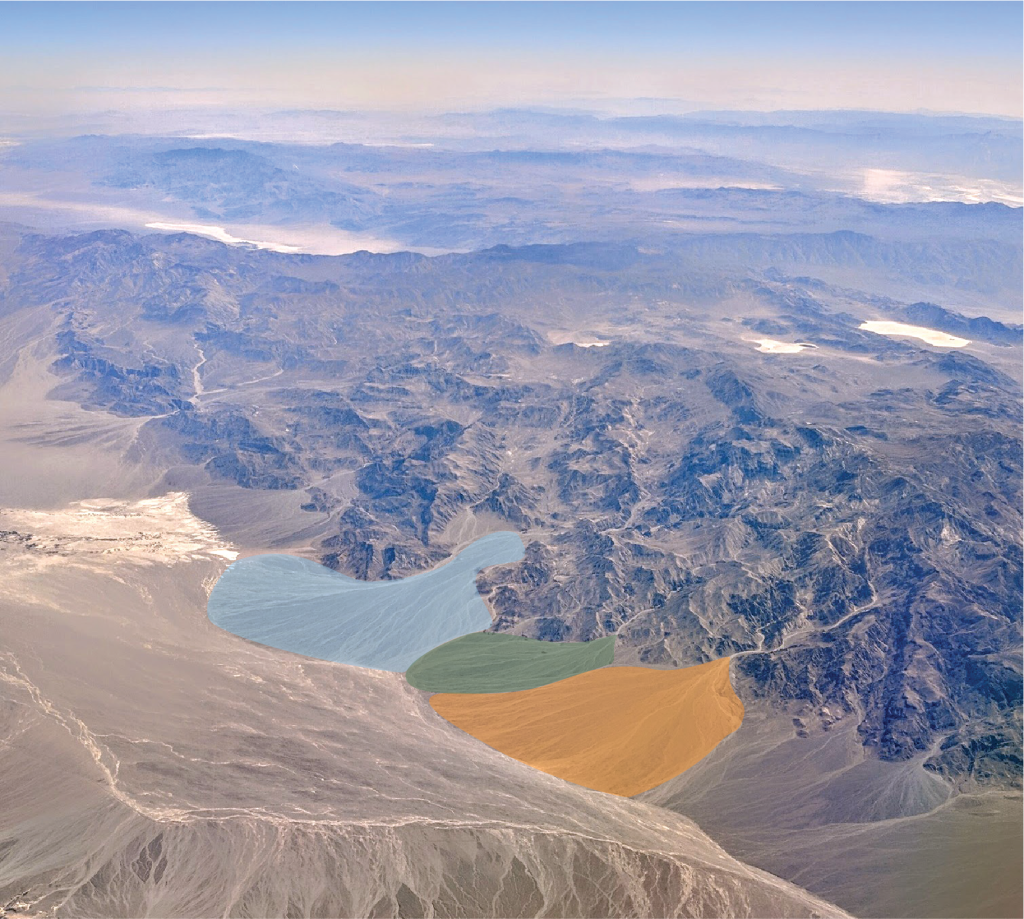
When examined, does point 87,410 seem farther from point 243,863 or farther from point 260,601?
point 243,863

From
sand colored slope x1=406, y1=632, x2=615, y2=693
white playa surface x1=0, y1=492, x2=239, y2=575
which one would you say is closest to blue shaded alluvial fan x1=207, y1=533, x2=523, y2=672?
sand colored slope x1=406, y1=632, x2=615, y2=693

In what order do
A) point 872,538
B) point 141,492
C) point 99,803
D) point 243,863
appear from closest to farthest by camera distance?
point 243,863, point 99,803, point 872,538, point 141,492

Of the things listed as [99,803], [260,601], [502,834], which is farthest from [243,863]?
[260,601]

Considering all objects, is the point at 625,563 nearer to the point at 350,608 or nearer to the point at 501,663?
the point at 501,663

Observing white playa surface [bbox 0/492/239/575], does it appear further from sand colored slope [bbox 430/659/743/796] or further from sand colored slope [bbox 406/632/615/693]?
sand colored slope [bbox 430/659/743/796]

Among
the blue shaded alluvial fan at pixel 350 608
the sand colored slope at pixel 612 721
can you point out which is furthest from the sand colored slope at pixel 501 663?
the blue shaded alluvial fan at pixel 350 608

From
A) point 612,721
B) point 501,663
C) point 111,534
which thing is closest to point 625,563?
point 501,663

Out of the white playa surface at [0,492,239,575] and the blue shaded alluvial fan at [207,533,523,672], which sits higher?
the white playa surface at [0,492,239,575]
